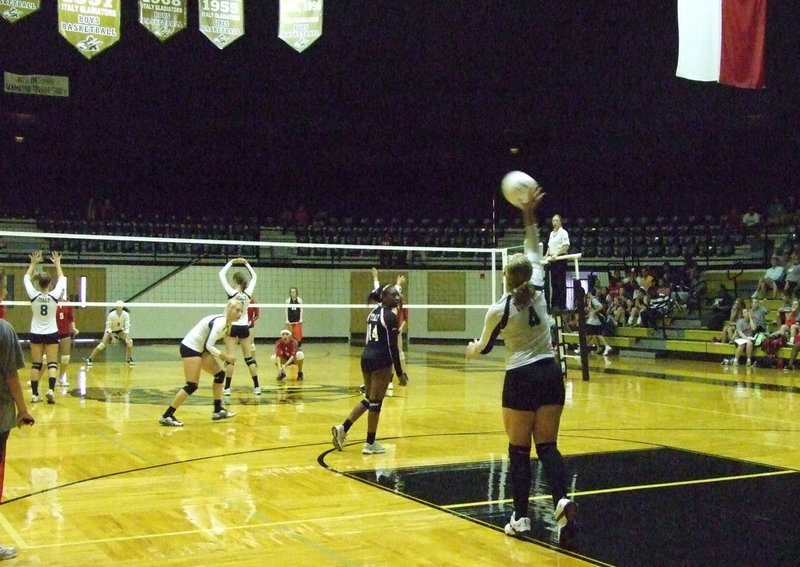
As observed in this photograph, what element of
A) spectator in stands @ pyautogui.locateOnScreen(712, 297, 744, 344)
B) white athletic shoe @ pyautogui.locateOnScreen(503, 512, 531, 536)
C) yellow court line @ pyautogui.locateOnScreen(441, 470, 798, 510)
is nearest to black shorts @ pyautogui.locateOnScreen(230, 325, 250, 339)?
yellow court line @ pyautogui.locateOnScreen(441, 470, 798, 510)

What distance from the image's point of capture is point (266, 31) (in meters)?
21.7

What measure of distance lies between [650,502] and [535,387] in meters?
1.68

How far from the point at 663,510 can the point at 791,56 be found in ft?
60.4

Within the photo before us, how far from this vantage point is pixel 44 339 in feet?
37.9

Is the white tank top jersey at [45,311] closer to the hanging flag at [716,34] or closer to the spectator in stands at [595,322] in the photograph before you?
the hanging flag at [716,34]

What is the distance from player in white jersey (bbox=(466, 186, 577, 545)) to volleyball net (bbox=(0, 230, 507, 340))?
20327mm

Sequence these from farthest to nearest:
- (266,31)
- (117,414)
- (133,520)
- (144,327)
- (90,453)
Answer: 1. (144,327)
2. (266,31)
3. (117,414)
4. (90,453)
5. (133,520)

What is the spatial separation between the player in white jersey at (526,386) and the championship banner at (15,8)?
996 cm

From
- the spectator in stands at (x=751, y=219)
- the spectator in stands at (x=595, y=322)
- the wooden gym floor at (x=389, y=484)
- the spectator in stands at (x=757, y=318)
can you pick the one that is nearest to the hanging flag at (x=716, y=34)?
the wooden gym floor at (x=389, y=484)

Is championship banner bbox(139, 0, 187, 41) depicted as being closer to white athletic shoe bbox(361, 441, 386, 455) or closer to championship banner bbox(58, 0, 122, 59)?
championship banner bbox(58, 0, 122, 59)

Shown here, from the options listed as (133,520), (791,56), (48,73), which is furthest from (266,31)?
(133,520)

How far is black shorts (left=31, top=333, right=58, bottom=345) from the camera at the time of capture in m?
11.5

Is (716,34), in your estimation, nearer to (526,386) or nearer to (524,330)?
(524,330)

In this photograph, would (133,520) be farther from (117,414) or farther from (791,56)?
(791,56)
